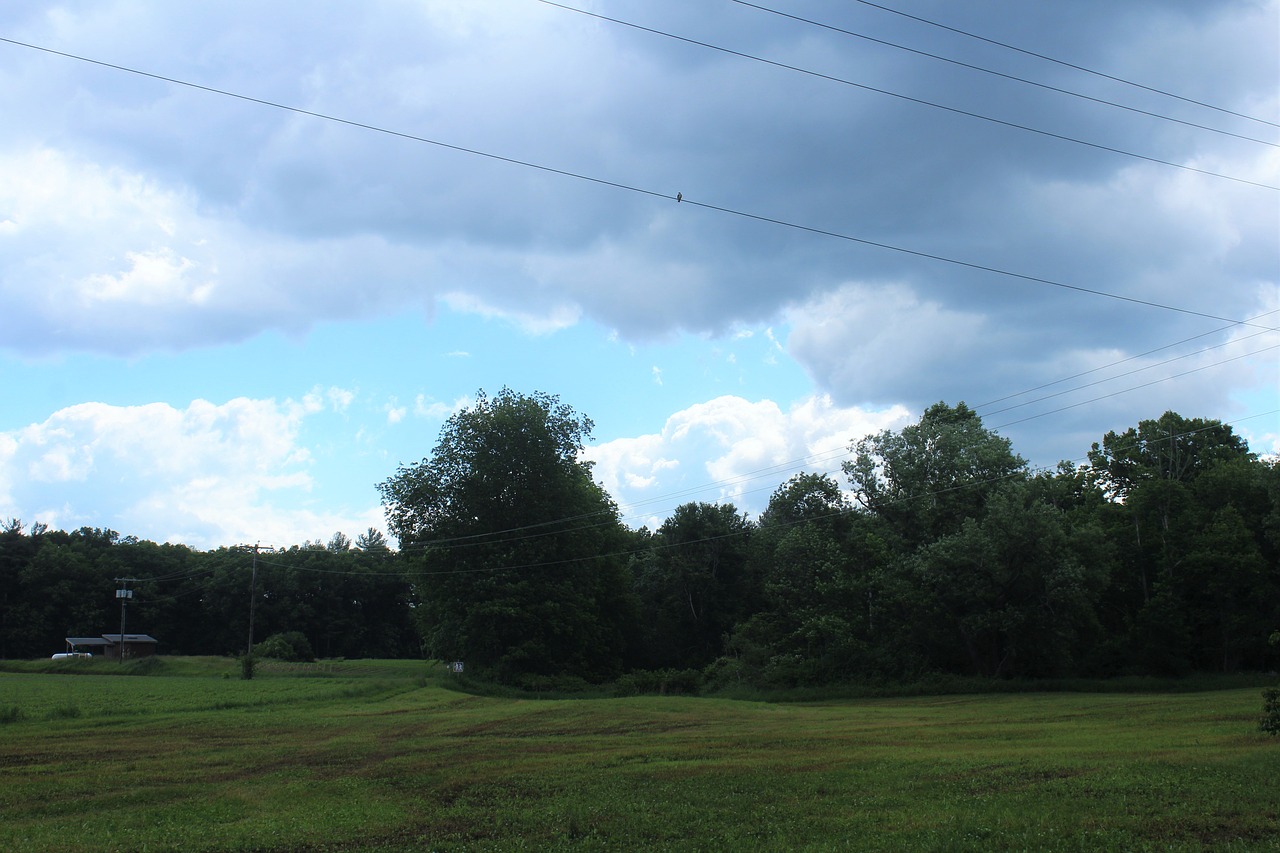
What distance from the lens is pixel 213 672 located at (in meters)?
73.0

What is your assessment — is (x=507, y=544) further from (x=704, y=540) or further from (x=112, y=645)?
(x=112, y=645)

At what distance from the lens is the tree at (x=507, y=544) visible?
60.9m

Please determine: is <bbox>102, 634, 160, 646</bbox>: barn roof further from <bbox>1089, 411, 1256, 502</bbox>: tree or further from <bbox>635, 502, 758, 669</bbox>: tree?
<bbox>1089, 411, 1256, 502</bbox>: tree

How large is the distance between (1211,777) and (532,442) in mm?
55010

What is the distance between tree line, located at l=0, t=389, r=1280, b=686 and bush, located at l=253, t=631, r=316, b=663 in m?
25.1

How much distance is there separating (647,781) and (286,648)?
75.9 m

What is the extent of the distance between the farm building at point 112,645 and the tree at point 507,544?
181 feet

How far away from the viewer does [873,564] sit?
2350 inches

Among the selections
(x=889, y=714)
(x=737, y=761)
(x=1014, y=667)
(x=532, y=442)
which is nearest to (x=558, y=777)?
(x=737, y=761)

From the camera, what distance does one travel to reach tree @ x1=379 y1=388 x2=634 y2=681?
200 ft

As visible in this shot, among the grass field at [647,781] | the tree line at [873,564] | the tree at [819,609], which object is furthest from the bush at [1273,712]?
the tree at [819,609]

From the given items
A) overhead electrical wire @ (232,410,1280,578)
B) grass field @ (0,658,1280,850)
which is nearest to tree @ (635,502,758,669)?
overhead electrical wire @ (232,410,1280,578)

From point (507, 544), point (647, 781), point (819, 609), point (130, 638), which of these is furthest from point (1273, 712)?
point (130, 638)

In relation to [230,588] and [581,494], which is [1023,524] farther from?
[230,588]
